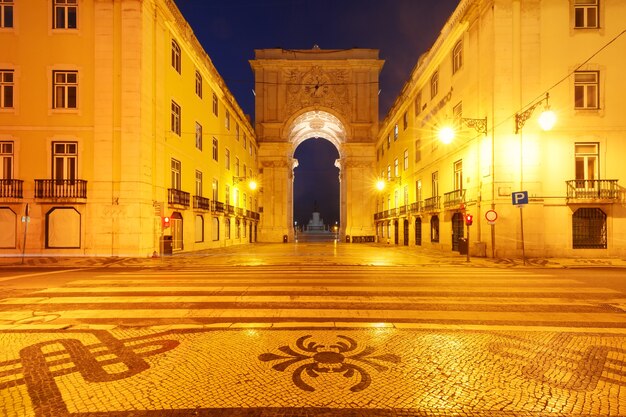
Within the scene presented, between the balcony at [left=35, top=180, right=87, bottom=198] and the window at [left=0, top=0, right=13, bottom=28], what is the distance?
9.47 m

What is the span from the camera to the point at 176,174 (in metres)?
23.8

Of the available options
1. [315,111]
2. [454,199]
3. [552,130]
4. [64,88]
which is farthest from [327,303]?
[315,111]

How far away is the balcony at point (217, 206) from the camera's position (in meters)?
29.3

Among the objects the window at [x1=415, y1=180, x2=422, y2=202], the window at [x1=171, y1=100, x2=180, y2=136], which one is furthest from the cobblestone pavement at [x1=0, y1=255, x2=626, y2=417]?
the window at [x1=415, y1=180, x2=422, y2=202]

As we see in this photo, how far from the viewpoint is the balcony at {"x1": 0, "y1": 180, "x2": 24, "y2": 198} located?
18984 mm

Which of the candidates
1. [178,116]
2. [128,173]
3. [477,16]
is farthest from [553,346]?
[178,116]

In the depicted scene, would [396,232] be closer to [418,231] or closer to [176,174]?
[418,231]

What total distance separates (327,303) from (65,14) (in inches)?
916

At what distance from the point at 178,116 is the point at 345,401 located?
2454 centimetres

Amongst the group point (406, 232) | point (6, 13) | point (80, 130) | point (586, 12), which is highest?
point (6, 13)

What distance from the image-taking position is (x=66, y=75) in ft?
65.2

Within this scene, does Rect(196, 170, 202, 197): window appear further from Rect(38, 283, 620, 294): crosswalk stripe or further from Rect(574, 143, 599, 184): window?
Rect(574, 143, 599, 184): window

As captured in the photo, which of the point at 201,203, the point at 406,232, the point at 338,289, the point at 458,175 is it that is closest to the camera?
the point at 338,289

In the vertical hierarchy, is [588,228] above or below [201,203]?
below
